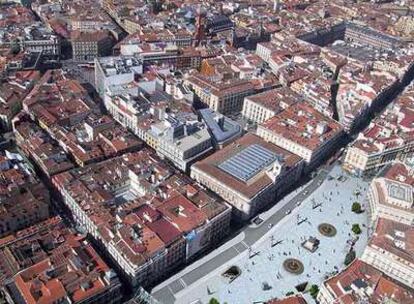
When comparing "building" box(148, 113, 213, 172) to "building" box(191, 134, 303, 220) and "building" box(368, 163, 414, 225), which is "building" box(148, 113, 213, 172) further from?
"building" box(368, 163, 414, 225)

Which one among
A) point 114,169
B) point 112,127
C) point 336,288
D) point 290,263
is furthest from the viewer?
point 112,127

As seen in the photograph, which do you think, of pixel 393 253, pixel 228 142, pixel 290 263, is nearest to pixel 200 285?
pixel 290 263

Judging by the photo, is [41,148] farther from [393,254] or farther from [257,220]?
[393,254]

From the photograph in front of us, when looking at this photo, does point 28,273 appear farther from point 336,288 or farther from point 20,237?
point 336,288

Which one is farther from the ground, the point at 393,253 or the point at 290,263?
the point at 393,253

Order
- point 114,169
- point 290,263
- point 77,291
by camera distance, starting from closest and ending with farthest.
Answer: point 77,291 → point 290,263 → point 114,169

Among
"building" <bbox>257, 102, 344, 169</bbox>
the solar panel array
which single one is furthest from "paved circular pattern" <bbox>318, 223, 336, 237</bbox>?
"building" <bbox>257, 102, 344, 169</bbox>

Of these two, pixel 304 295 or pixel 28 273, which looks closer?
pixel 28 273

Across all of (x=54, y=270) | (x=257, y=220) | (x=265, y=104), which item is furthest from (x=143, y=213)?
(x=265, y=104)
